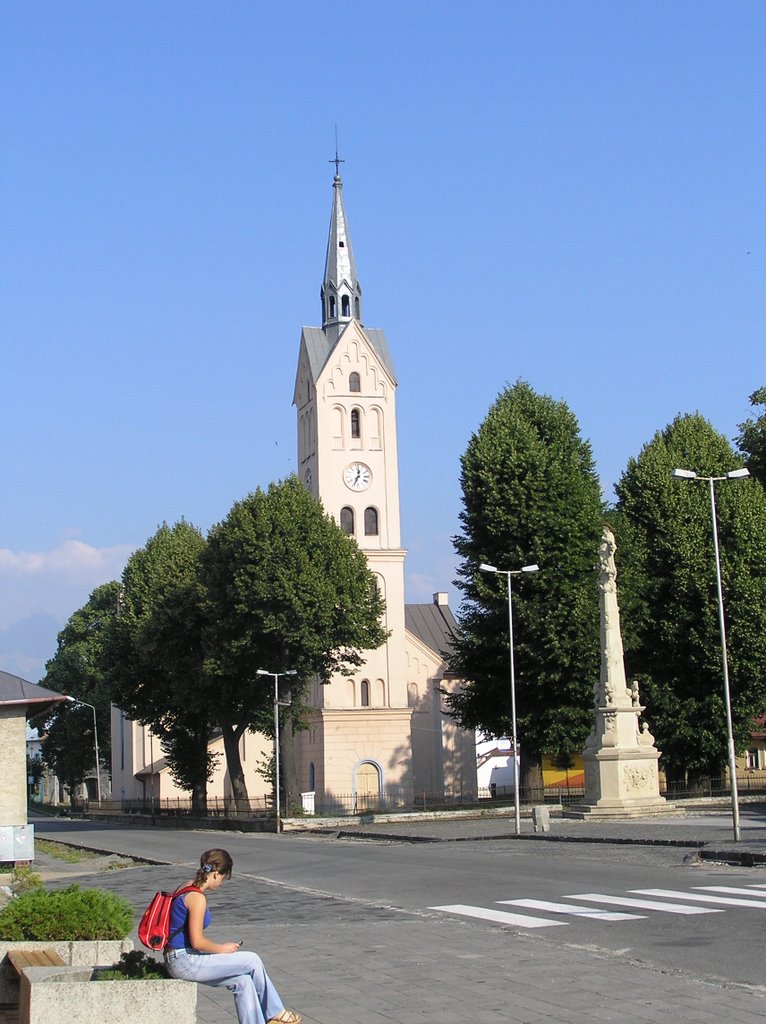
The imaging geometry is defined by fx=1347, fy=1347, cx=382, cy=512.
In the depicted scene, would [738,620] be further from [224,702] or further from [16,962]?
[16,962]

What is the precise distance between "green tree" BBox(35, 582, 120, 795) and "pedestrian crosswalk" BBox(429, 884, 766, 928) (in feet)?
261

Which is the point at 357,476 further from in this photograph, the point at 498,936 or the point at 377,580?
the point at 498,936

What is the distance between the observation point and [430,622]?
103m

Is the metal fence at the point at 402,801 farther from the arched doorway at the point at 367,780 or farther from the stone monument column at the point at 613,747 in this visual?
the stone monument column at the point at 613,747

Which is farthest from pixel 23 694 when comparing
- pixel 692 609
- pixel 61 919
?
pixel 692 609

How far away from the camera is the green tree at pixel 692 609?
49.2 metres

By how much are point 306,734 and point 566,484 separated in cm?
3104

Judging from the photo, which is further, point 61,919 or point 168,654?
point 168,654

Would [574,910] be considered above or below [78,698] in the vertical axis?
below

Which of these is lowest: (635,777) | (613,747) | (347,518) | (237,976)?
(635,777)

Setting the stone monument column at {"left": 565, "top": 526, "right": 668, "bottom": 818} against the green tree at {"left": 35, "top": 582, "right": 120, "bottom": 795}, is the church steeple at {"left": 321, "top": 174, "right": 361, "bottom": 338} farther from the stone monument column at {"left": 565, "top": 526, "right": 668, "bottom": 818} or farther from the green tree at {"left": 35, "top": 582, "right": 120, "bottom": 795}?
the stone monument column at {"left": 565, "top": 526, "right": 668, "bottom": 818}

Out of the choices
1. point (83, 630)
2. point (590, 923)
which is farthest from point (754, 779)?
point (83, 630)

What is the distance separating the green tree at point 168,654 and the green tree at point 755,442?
24.5m

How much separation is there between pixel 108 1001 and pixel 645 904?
32.2 ft
